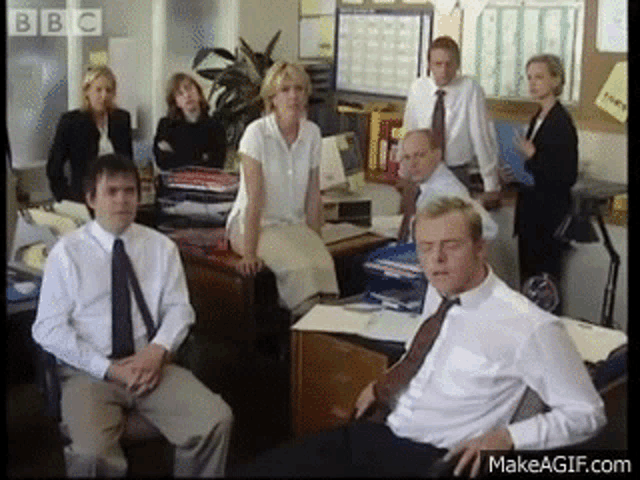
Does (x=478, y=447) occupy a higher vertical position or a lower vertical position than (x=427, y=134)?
lower

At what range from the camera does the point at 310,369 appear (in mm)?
2604

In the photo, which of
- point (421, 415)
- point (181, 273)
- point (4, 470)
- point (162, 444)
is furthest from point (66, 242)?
point (421, 415)

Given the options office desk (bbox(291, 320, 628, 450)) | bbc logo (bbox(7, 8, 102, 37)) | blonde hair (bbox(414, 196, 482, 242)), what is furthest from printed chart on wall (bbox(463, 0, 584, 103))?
blonde hair (bbox(414, 196, 482, 242))

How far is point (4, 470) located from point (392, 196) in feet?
7.51

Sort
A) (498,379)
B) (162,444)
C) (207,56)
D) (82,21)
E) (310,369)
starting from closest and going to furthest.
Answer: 1. (498,379)
2. (162,444)
3. (310,369)
4. (82,21)
5. (207,56)

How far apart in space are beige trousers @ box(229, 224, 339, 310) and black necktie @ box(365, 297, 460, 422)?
1278 millimetres

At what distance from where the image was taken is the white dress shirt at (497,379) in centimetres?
184

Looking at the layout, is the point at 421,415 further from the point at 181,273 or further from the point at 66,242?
the point at 66,242

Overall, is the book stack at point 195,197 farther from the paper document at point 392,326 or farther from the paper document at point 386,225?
the paper document at point 392,326

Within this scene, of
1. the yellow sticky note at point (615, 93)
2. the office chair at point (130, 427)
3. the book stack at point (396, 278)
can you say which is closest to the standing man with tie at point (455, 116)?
the yellow sticky note at point (615, 93)

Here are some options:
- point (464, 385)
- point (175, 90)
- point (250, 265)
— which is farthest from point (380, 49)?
point (464, 385)

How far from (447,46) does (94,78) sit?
138cm

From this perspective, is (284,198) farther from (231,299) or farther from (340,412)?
(340,412)

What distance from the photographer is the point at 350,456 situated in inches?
76.0
